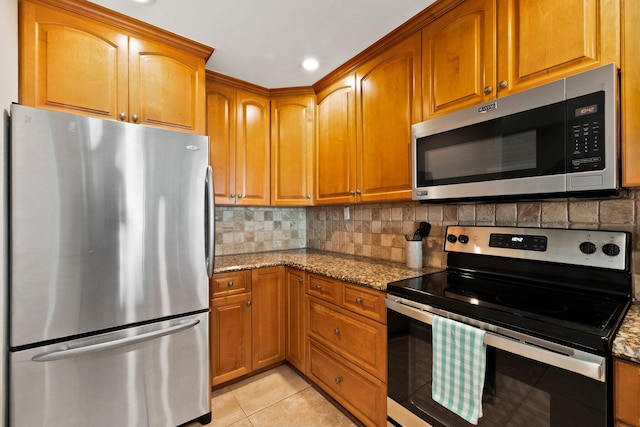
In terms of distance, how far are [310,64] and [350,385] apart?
216 cm

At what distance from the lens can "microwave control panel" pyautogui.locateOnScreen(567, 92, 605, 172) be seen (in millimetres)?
1001

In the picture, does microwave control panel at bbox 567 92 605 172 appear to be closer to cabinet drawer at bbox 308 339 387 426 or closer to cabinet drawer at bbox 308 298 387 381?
cabinet drawer at bbox 308 298 387 381

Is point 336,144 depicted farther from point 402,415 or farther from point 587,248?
point 402,415

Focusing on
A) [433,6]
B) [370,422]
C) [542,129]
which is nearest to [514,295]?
[542,129]

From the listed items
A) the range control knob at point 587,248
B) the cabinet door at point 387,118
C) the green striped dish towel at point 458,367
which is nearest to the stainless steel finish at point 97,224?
the cabinet door at point 387,118

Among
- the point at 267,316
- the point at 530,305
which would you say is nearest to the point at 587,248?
the point at 530,305

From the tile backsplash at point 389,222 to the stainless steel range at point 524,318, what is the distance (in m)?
0.08

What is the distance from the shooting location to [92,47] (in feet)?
5.06

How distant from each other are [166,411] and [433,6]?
102 inches

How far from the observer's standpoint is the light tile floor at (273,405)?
1.70 metres

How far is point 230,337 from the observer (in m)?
1.98

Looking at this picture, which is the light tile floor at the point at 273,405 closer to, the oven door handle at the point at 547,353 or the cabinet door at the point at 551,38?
the oven door handle at the point at 547,353

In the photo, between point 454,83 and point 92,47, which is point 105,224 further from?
point 454,83

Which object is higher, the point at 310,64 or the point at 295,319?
the point at 310,64
